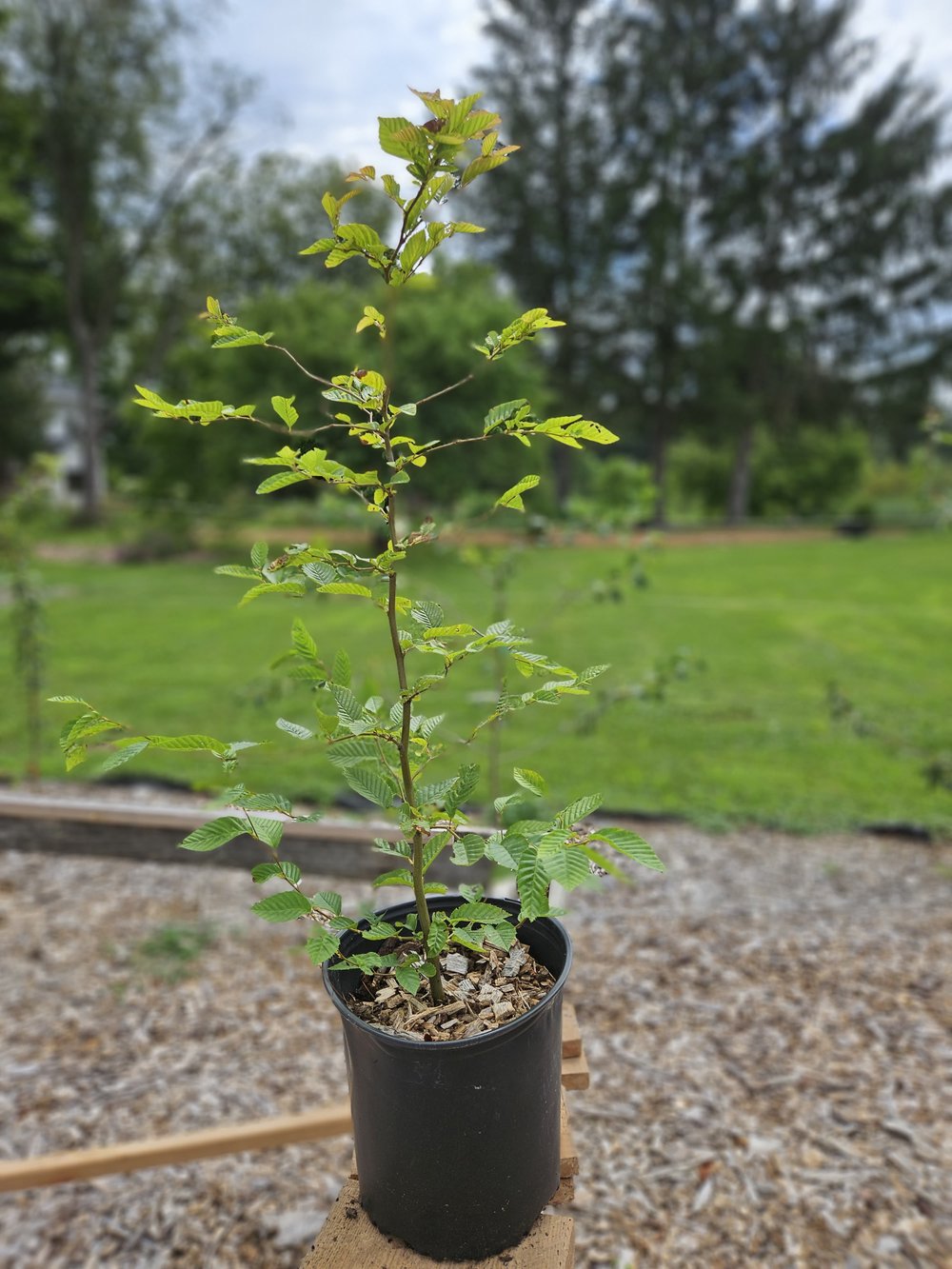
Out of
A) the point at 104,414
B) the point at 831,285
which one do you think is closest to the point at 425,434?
the point at 831,285

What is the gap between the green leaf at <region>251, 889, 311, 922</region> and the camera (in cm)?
95

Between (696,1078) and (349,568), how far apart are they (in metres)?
1.79

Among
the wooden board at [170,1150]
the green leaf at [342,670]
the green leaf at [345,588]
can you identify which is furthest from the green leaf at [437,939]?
the wooden board at [170,1150]

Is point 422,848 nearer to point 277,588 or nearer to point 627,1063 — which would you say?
point 277,588

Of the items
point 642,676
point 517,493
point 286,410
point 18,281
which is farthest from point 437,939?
point 18,281

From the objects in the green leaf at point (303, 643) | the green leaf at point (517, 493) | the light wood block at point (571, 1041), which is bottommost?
the light wood block at point (571, 1041)

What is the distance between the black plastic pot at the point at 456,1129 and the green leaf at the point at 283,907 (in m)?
0.11

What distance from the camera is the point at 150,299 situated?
2258 cm

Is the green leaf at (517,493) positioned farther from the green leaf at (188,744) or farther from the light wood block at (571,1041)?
the light wood block at (571,1041)

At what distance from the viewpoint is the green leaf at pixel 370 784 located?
1.02m

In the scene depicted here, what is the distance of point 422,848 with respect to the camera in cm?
107

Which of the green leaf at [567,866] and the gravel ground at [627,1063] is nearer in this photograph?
the green leaf at [567,866]

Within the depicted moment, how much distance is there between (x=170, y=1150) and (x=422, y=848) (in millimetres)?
1080

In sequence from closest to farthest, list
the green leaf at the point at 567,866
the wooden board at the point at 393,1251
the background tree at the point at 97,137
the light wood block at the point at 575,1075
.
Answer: the green leaf at the point at 567,866
the wooden board at the point at 393,1251
the light wood block at the point at 575,1075
the background tree at the point at 97,137
